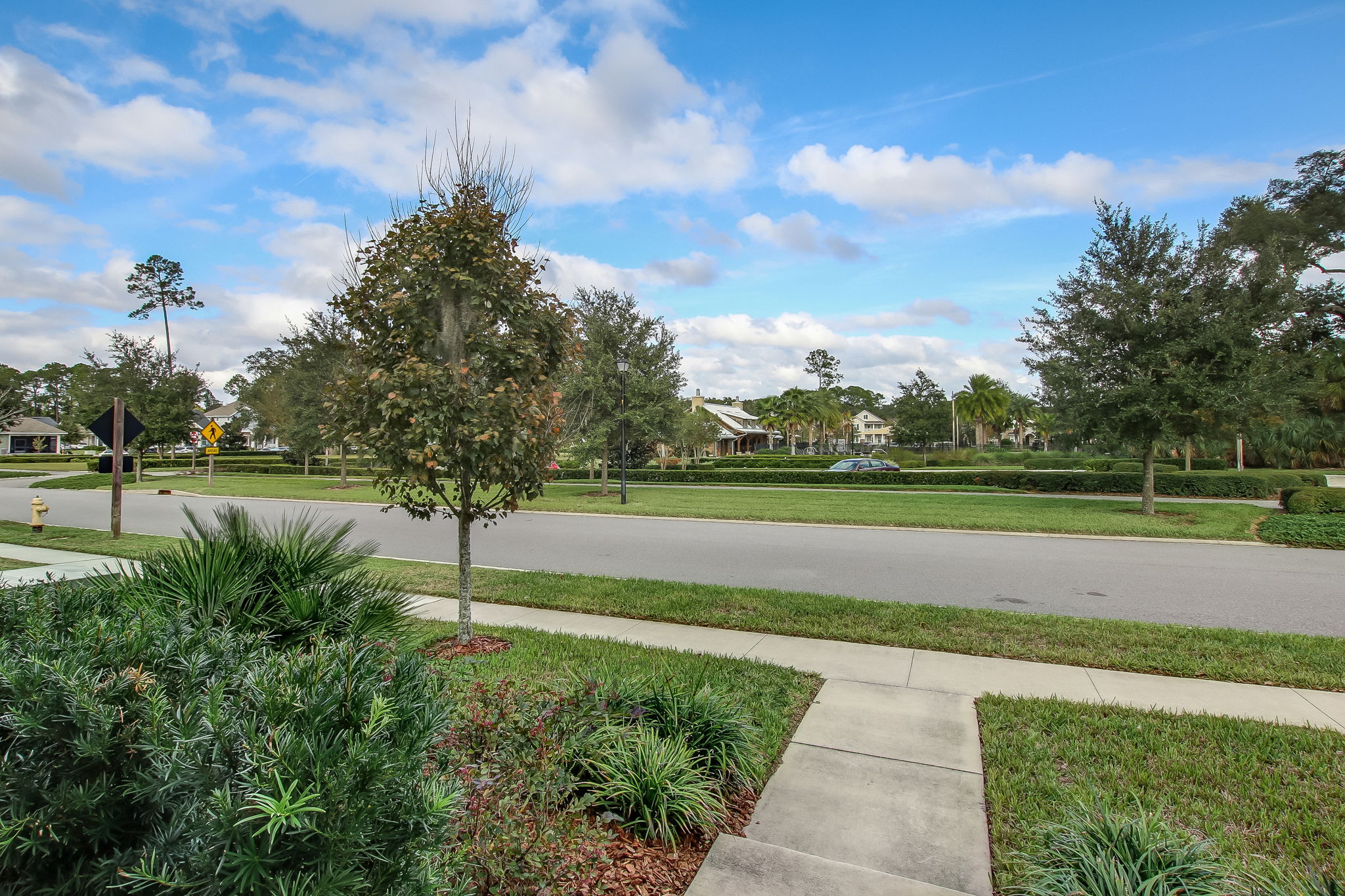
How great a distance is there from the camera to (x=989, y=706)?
4.89 meters

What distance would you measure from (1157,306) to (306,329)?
105 feet

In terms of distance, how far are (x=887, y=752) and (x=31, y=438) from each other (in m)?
118

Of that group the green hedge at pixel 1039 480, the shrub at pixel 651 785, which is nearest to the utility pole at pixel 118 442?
the shrub at pixel 651 785

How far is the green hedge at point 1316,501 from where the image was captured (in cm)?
1556

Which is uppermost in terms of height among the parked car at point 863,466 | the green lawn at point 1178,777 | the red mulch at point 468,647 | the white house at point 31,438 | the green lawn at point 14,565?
the white house at point 31,438

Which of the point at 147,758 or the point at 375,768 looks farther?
the point at 147,758

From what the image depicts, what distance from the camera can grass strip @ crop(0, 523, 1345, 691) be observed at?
19.3 feet

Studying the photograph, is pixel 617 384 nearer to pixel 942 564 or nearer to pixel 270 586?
pixel 942 564

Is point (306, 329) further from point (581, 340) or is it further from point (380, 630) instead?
point (380, 630)

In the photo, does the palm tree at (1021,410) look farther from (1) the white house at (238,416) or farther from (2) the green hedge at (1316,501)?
(1) the white house at (238,416)

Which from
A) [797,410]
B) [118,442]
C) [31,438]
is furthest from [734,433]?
[31,438]

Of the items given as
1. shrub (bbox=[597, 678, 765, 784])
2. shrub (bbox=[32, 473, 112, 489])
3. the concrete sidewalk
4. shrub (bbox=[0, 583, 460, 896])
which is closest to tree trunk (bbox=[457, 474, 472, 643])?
shrub (bbox=[597, 678, 765, 784])

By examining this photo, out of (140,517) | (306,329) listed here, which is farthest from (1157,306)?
(306,329)

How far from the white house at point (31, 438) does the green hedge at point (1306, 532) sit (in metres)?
110
